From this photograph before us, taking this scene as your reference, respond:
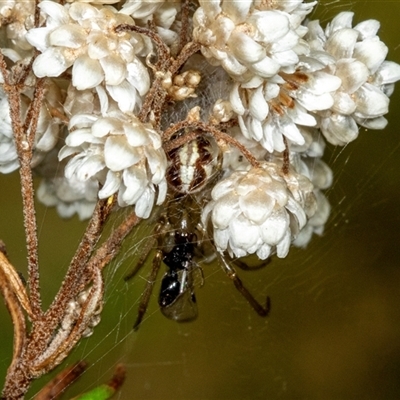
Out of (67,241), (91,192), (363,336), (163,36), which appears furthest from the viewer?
(363,336)

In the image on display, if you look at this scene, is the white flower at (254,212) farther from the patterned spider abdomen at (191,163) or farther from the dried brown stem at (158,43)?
the dried brown stem at (158,43)

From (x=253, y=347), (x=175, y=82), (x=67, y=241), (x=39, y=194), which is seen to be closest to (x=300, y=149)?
(x=175, y=82)

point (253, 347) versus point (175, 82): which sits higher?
point (175, 82)

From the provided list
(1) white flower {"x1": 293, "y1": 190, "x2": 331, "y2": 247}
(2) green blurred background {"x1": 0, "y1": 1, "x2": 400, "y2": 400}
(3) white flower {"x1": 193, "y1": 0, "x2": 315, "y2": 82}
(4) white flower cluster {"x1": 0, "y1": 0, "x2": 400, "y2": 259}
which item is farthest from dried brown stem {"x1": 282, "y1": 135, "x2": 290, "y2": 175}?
(2) green blurred background {"x1": 0, "y1": 1, "x2": 400, "y2": 400}

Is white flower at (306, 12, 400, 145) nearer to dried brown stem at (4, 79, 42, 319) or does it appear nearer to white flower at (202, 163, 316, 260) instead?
white flower at (202, 163, 316, 260)

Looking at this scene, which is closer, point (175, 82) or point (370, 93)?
point (175, 82)

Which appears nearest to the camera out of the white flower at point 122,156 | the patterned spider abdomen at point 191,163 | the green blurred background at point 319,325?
the white flower at point 122,156

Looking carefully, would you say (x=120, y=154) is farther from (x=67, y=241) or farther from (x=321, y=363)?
(x=321, y=363)

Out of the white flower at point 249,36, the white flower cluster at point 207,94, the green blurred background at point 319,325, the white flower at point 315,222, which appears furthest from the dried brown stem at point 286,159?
the green blurred background at point 319,325
